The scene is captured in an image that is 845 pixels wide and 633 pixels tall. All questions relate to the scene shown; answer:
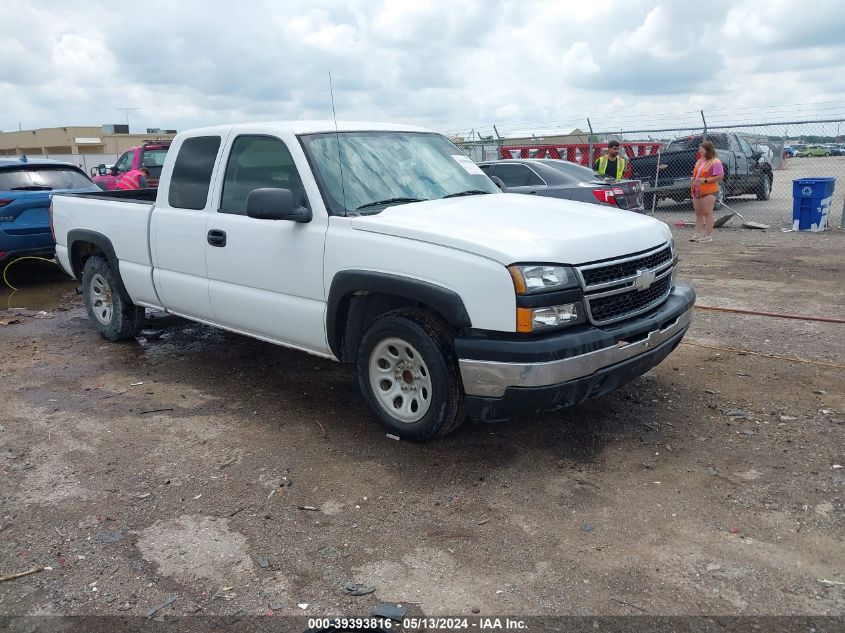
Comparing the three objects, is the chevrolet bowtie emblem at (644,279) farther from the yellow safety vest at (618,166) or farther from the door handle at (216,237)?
the yellow safety vest at (618,166)

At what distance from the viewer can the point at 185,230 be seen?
17.9 ft

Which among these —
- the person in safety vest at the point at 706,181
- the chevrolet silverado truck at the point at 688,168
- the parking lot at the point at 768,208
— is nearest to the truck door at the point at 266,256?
the person in safety vest at the point at 706,181

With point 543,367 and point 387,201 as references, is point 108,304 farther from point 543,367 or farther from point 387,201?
point 543,367

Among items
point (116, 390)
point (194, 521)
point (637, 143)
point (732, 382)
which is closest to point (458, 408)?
point (194, 521)

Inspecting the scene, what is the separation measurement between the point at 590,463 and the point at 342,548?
1.55 m

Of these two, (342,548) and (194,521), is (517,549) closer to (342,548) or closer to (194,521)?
(342,548)

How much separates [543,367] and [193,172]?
3.30m

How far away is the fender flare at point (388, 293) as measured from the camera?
379 centimetres

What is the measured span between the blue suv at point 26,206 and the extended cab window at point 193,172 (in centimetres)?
459

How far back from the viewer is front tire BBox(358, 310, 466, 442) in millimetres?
4008

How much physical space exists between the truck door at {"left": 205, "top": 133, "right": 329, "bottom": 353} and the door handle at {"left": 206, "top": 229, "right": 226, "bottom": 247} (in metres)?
0.01

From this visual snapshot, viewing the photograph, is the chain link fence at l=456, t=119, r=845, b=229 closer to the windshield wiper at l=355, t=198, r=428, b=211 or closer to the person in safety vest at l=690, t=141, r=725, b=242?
the person in safety vest at l=690, t=141, r=725, b=242

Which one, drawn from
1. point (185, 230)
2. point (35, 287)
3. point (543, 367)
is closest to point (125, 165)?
point (35, 287)

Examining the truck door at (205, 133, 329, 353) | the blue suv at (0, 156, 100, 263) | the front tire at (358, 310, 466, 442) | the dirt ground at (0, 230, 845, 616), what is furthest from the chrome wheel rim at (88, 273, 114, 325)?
the front tire at (358, 310, 466, 442)
